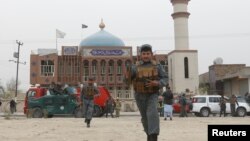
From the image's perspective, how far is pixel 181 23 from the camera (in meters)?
46.9

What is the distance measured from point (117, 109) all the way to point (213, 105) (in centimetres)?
600

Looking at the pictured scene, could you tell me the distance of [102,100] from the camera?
24.0 metres

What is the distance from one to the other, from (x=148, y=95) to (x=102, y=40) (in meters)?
45.1

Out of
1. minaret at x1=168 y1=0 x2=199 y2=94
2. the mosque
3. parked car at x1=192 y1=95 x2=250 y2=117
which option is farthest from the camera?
the mosque

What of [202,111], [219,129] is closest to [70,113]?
[202,111]

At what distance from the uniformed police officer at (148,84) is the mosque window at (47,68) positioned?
144 ft

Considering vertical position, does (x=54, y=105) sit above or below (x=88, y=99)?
below

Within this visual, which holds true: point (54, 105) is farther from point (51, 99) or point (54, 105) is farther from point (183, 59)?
point (183, 59)

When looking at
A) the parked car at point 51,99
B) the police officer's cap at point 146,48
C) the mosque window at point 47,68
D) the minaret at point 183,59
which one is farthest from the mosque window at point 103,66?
the police officer's cap at point 146,48

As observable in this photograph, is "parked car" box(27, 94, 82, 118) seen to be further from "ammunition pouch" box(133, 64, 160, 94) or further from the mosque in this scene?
the mosque

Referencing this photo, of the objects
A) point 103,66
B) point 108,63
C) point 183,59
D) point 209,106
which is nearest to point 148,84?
point 209,106

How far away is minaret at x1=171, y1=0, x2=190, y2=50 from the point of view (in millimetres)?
46438

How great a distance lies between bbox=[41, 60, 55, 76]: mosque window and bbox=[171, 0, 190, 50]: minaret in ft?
49.5

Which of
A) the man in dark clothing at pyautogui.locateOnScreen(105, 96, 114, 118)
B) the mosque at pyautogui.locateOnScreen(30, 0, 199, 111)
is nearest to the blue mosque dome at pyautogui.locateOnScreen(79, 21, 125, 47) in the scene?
the mosque at pyautogui.locateOnScreen(30, 0, 199, 111)
